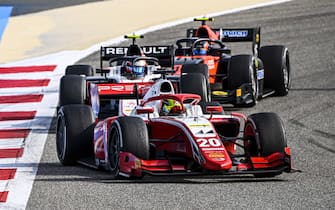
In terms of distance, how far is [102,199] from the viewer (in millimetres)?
11719

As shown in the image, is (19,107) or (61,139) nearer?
(61,139)

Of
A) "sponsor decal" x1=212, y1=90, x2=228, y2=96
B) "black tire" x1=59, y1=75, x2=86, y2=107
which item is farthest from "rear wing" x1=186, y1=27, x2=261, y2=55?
"black tire" x1=59, y1=75, x2=86, y2=107

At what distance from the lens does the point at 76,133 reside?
14.2 metres

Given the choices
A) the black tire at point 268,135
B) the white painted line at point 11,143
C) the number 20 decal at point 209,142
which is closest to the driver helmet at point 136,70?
the white painted line at point 11,143

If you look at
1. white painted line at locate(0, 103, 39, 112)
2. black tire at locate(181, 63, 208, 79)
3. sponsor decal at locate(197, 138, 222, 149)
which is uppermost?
sponsor decal at locate(197, 138, 222, 149)

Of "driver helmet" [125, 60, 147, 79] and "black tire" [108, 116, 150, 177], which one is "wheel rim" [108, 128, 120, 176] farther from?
"driver helmet" [125, 60, 147, 79]

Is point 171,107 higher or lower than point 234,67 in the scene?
higher

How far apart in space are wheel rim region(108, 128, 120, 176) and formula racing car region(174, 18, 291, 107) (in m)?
4.28

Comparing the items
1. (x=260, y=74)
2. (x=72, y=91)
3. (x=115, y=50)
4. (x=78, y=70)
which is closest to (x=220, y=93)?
(x=260, y=74)

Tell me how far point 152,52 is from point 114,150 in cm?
619

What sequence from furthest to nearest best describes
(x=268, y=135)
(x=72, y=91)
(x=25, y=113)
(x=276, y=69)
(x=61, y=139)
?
(x=276, y=69)
(x=25, y=113)
(x=72, y=91)
(x=61, y=139)
(x=268, y=135)

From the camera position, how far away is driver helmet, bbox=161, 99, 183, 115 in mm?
13898

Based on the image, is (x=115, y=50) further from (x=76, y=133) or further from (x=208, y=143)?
(x=208, y=143)

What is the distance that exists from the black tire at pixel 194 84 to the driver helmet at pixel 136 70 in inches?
36.8
